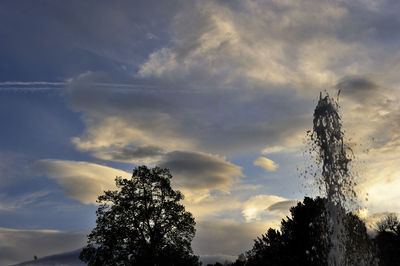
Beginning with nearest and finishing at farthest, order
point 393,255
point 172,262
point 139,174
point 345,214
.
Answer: point 345,214 < point 172,262 < point 139,174 < point 393,255

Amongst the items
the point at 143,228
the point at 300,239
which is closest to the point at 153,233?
the point at 143,228

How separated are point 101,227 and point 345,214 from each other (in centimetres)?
1993

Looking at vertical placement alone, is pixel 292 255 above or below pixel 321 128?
below

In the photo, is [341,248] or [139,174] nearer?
[341,248]

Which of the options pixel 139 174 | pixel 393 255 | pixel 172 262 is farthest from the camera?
pixel 393 255

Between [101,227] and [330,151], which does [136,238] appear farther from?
[330,151]

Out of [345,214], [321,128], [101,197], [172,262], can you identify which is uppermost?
[321,128]

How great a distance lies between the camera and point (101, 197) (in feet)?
122

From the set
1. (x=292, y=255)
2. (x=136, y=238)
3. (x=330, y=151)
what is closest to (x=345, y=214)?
(x=330, y=151)

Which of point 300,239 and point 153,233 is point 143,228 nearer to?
point 153,233

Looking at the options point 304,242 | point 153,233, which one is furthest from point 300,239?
point 153,233

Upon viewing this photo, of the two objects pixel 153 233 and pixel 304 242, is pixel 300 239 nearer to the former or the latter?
pixel 304 242

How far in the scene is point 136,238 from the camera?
118ft

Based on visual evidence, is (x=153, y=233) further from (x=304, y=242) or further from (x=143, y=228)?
(x=304, y=242)
